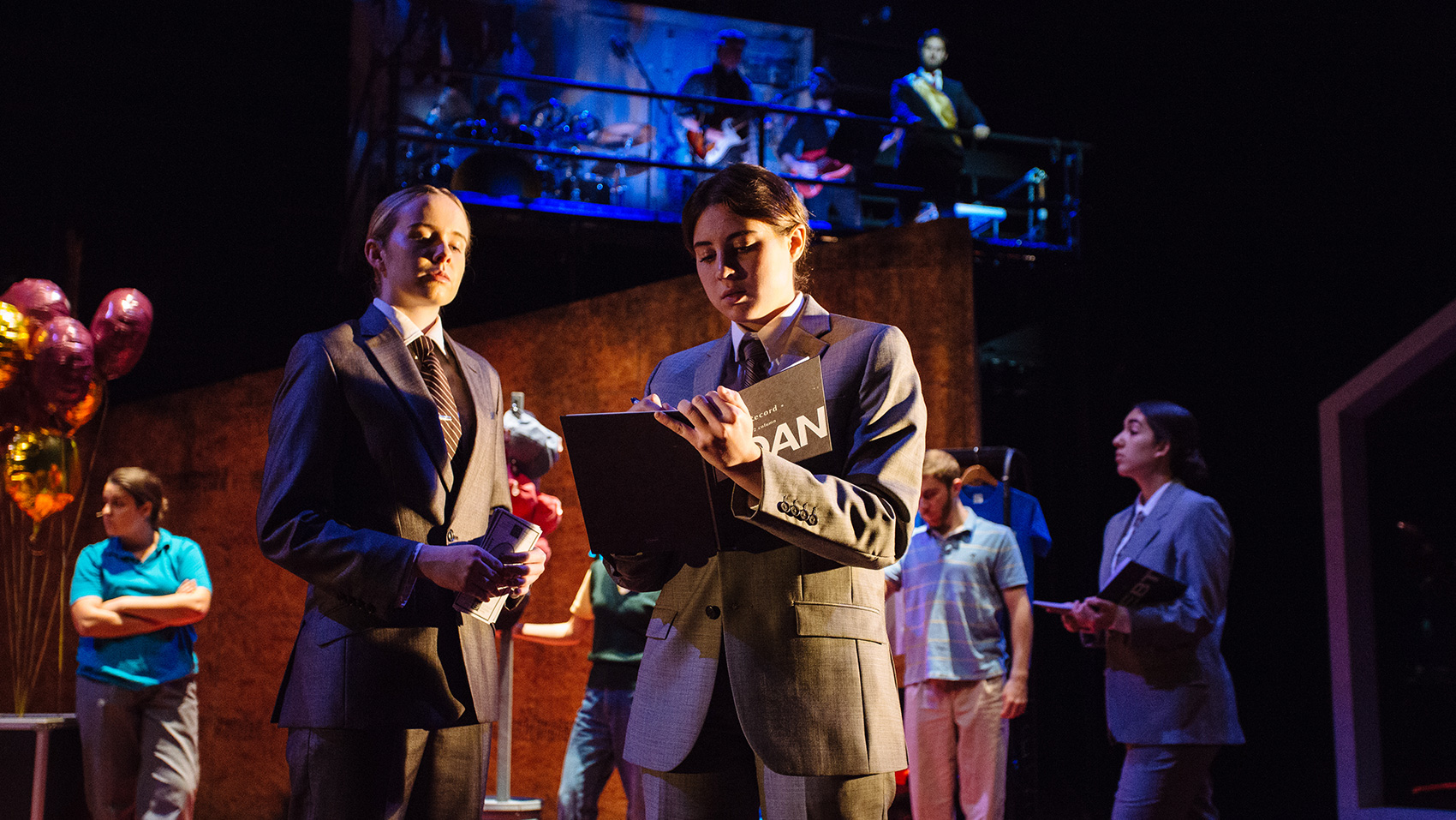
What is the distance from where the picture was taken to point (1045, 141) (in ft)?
23.5

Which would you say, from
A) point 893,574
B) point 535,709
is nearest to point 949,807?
point 893,574

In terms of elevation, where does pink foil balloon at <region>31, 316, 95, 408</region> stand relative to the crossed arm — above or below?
above

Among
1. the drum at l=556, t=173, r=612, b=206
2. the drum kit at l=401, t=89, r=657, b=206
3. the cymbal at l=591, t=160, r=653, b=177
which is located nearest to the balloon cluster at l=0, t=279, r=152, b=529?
the drum kit at l=401, t=89, r=657, b=206

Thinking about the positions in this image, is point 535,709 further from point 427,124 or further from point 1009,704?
point 427,124

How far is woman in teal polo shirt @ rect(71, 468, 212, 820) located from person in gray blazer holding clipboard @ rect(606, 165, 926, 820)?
3271mm

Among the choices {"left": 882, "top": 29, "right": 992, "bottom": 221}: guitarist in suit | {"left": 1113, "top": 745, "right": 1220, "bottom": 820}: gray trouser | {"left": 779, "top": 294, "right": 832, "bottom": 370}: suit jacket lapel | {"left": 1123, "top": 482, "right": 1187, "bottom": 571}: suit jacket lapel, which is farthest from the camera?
{"left": 882, "top": 29, "right": 992, "bottom": 221}: guitarist in suit

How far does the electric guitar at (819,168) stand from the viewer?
6.82m

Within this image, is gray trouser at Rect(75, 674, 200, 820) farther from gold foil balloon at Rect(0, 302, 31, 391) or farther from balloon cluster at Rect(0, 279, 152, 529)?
gold foil balloon at Rect(0, 302, 31, 391)

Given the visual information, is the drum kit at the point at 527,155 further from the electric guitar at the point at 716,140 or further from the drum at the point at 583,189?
the electric guitar at the point at 716,140

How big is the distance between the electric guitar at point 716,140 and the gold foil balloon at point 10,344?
3911 millimetres

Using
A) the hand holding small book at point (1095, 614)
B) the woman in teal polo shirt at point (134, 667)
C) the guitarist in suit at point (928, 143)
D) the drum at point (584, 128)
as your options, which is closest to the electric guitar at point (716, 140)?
the drum at point (584, 128)

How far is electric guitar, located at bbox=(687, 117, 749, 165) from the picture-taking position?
6.72 meters

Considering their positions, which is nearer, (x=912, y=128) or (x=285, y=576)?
(x=285, y=576)

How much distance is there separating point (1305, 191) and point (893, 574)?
4127 mm
